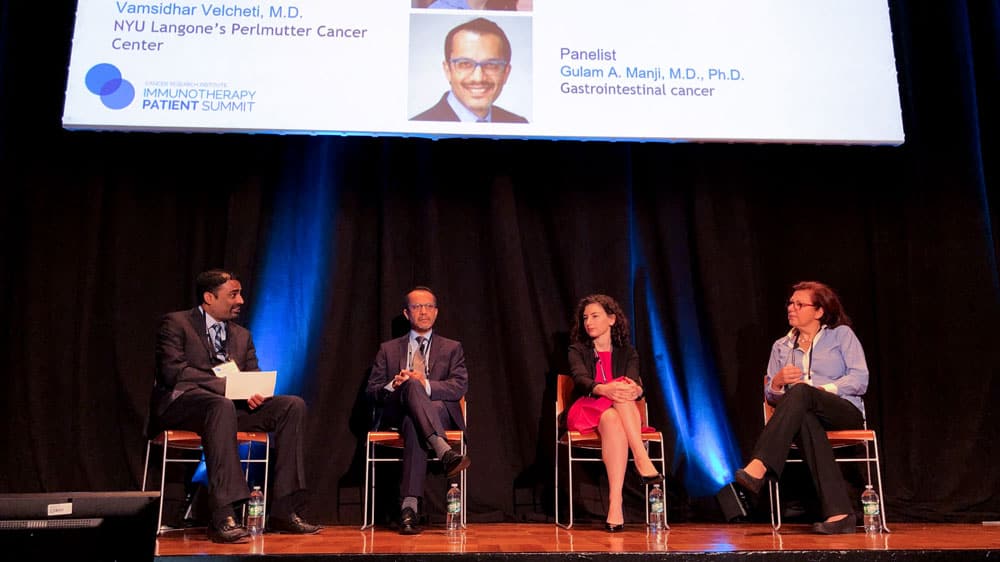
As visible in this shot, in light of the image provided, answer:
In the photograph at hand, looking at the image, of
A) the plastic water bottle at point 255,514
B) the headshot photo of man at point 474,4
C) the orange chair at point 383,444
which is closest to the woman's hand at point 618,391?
the orange chair at point 383,444

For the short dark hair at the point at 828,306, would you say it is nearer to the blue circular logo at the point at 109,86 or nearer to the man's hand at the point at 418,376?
the man's hand at the point at 418,376

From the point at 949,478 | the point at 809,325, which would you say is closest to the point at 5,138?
the point at 809,325

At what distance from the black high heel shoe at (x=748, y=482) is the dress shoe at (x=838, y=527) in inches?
14.1

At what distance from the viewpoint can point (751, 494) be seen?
349cm

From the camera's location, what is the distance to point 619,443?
3826mm

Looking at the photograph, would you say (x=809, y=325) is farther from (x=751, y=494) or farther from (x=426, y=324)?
(x=426, y=324)

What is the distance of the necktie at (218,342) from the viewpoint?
3936 millimetres

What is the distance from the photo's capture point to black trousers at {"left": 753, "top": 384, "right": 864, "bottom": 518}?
358 centimetres

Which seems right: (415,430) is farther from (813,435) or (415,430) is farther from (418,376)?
(813,435)

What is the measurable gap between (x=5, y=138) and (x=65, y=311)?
0.94 meters

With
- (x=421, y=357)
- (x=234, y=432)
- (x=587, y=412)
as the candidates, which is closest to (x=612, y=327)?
(x=587, y=412)

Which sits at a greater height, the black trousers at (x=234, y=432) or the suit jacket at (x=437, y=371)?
the suit jacket at (x=437, y=371)

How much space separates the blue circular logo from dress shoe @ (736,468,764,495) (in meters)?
3.15

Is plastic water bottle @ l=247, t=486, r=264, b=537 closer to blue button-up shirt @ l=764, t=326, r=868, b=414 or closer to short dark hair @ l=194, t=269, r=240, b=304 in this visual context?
short dark hair @ l=194, t=269, r=240, b=304
